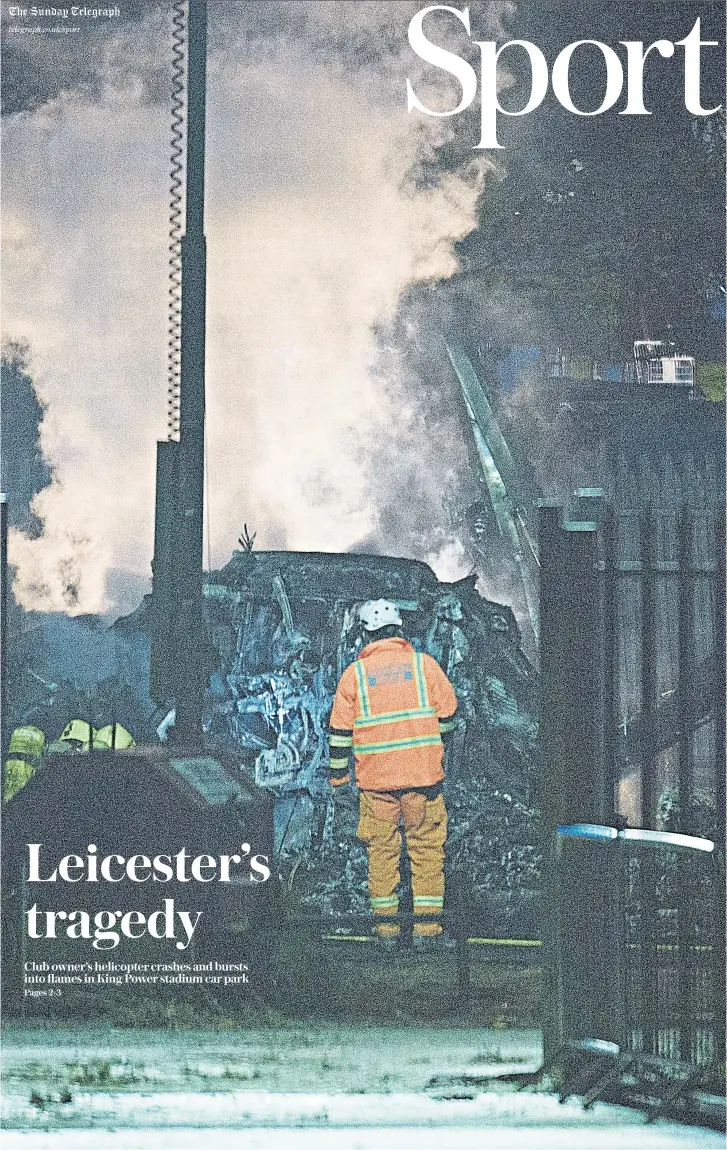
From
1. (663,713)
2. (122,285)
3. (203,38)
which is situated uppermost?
(203,38)

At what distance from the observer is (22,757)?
4797mm

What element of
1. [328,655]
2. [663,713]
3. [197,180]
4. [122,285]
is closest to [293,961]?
[328,655]

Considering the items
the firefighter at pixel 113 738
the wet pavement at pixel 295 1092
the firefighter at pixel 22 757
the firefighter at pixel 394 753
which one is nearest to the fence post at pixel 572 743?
the wet pavement at pixel 295 1092

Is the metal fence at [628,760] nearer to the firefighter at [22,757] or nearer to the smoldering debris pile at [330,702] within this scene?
the smoldering debris pile at [330,702]

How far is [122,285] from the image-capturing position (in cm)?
476

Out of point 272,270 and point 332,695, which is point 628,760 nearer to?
point 332,695

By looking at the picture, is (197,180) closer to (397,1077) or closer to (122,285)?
(122,285)

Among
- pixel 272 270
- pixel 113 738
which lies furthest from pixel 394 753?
pixel 272 270

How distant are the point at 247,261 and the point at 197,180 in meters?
0.32

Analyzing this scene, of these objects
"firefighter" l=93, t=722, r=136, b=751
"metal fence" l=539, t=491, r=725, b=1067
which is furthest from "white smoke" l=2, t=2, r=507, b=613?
"firefighter" l=93, t=722, r=136, b=751

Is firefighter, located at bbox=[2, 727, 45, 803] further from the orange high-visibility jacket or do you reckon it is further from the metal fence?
the metal fence

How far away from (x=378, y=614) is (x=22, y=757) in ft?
4.29

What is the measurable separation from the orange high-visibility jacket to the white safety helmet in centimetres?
5

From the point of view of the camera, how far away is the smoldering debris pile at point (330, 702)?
477cm
